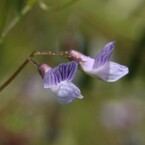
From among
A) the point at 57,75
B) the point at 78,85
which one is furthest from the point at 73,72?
the point at 78,85

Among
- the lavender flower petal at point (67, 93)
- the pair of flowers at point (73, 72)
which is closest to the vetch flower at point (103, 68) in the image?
the pair of flowers at point (73, 72)

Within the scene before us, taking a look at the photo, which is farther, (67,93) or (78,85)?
(78,85)

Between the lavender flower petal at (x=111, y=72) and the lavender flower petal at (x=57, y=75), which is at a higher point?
the lavender flower petal at (x=111, y=72)

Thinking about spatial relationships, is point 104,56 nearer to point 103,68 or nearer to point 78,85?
point 103,68

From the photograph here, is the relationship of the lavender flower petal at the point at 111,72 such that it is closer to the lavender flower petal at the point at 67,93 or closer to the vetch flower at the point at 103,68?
the vetch flower at the point at 103,68

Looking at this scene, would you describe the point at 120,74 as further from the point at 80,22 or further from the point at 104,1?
the point at 104,1

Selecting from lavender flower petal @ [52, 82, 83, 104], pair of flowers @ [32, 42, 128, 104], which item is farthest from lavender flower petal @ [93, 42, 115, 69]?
lavender flower petal @ [52, 82, 83, 104]

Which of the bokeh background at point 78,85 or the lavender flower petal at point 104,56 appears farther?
the bokeh background at point 78,85
